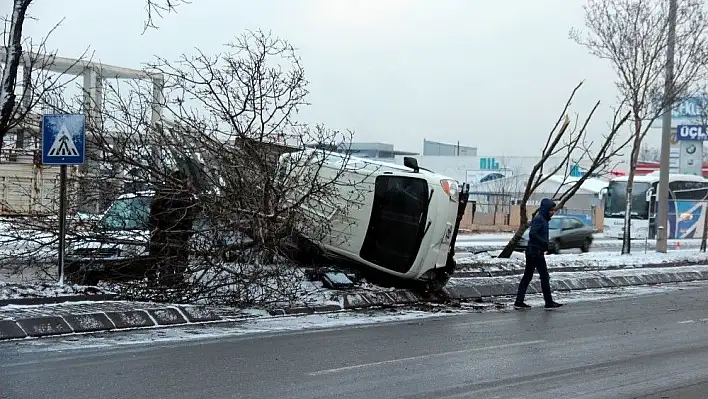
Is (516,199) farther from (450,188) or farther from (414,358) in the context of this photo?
(414,358)

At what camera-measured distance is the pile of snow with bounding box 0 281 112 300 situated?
1270 centimetres

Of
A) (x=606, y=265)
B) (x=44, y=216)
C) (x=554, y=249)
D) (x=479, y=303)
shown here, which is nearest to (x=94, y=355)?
(x=44, y=216)

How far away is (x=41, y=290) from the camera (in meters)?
13.1

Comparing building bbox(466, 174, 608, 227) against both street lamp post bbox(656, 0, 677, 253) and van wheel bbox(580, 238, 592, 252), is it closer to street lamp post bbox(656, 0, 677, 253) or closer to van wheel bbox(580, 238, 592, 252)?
van wheel bbox(580, 238, 592, 252)

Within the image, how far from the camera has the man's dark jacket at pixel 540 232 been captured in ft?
50.7

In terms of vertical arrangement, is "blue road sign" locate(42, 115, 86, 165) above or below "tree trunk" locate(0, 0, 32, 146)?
below

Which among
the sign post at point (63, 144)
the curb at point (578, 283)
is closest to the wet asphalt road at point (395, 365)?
the sign post at point (63, 144)

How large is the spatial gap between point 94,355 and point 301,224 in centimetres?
544

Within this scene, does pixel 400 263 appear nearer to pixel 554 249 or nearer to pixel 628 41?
pixel 628 41

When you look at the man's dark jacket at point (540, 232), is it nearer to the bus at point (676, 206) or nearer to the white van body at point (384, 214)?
the white van body at point (384, 214)

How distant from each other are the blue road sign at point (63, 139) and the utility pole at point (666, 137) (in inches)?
740

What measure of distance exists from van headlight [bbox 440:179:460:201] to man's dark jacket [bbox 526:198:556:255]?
1.46 meters

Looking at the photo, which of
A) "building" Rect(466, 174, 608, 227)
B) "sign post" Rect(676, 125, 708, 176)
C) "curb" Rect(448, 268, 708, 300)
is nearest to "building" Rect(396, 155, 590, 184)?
"building" Rect(466, 174, 608, 227)

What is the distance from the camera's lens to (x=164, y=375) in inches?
335
